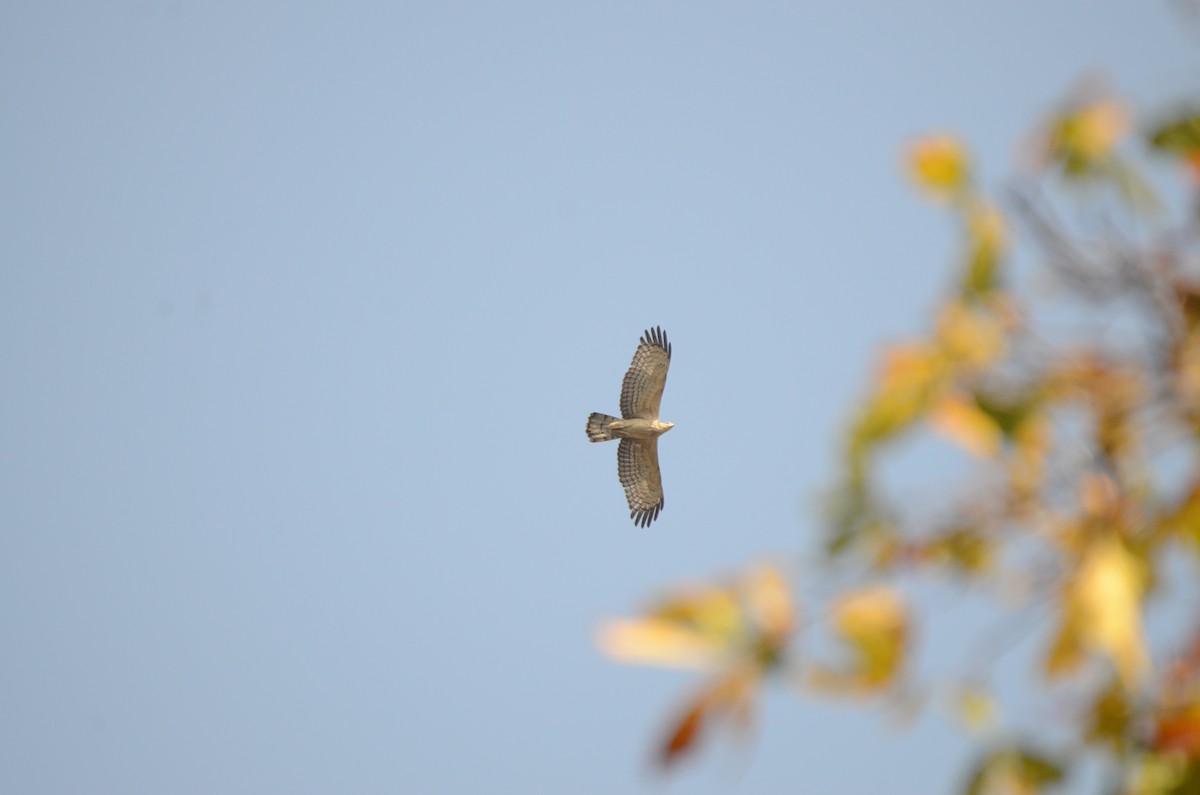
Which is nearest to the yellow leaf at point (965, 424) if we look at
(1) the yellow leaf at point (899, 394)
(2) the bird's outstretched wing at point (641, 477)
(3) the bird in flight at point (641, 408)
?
(1) the yellow leaf at point (899, 394)

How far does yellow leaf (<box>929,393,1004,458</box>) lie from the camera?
1.57m

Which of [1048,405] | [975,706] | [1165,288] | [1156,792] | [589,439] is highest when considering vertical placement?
[589,439]

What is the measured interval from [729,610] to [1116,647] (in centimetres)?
46

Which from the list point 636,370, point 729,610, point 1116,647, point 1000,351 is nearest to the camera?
point 1116,647

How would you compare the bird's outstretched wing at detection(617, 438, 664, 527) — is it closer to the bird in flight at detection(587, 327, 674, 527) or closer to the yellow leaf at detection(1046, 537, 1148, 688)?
the bird in flight at detection(587, 327, 674, 527)

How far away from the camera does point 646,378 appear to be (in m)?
20.6

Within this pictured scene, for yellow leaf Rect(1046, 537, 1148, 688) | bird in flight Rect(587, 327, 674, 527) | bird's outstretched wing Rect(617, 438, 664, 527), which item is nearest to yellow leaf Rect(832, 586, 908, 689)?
yellow leaf Rect(1046, 537, 1148, 688)

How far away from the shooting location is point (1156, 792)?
61.3 inches

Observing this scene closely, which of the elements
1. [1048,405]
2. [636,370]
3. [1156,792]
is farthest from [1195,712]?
[636,370]

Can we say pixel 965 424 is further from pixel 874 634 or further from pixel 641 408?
pixel 641 408

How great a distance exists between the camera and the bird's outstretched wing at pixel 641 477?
22.0 m

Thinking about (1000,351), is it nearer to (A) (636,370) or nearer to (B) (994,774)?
(B) (994,774)

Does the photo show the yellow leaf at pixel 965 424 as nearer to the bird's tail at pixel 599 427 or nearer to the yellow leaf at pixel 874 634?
the yellow leaf at pixel 874 634

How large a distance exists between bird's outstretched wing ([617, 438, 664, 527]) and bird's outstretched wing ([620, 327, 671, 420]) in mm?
954
